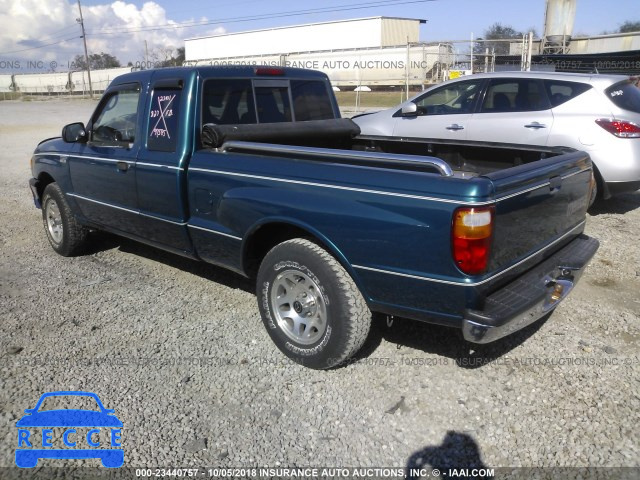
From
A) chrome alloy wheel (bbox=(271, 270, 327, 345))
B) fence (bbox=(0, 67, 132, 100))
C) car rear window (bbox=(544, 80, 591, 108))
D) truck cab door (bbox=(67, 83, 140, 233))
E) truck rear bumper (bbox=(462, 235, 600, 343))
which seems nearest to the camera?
truck rear bumper (bbox=(462, 235, 600, 343))

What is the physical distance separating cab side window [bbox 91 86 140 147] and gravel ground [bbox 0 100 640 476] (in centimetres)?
130

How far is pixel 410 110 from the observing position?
25.5 ft

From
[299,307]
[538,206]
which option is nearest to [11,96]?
[299,307]

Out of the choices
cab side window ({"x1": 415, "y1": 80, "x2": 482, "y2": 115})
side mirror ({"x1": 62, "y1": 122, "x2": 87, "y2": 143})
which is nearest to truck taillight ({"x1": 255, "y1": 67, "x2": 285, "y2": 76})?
side mirror ({"x1": 62, "y1": 122, "x2": 87, "y2": 143})

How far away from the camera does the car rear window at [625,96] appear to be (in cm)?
653

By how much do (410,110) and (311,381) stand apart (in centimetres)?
524

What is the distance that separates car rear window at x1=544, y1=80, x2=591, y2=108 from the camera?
6.66m

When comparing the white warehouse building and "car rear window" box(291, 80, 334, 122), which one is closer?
"car rear window" box(291, 80, 334, 122)

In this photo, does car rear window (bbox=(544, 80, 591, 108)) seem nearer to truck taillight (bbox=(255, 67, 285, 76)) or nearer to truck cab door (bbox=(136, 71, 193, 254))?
truck taillight (bbox=(255, 67, 285, 76))

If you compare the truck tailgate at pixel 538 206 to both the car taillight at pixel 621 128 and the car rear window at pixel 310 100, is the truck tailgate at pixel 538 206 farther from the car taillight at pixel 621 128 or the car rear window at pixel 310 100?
the car taillight at pixel 621 128

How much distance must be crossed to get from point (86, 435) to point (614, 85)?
6.65 m

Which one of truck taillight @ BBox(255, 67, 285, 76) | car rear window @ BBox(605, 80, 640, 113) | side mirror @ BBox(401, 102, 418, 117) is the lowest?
side mirror @ BBox(401, 102, 418, 117)

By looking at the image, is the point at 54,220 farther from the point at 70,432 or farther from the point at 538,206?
the point at 538,206

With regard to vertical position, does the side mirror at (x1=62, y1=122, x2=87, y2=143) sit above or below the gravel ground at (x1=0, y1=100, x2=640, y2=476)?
above
